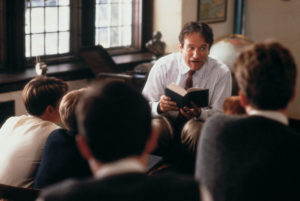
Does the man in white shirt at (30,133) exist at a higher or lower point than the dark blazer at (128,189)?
lower

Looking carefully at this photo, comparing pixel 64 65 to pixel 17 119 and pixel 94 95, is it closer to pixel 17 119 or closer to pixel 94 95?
pixel 17 119

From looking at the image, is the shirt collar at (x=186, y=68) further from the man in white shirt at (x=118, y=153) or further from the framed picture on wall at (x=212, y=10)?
the man in white shirt at (x=118, y=153)

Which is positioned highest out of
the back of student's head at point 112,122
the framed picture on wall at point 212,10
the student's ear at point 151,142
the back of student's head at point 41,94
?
the framed picture on wall at point 212,10

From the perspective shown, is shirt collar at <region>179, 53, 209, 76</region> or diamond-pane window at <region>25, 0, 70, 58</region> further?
diamond-pane window at <region>25, 0, 70, 58</region>

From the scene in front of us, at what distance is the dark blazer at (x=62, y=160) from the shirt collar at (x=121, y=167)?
107 centimetres

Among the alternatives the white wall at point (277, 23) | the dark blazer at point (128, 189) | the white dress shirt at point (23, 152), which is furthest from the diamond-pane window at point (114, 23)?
the dark blazer at point (128, 189)

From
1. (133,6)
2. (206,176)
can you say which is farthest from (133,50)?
(206,176)

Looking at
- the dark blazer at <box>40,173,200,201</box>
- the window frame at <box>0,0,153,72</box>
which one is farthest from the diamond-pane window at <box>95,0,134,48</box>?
the dark blazer at <box>40,173,200,201</box>

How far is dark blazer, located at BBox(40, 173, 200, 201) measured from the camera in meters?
1.11

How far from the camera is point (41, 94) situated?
260 cm

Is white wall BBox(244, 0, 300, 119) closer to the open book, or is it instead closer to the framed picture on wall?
the framed picture on wall

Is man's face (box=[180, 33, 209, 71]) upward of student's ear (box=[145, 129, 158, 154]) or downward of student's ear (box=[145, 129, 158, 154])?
upward

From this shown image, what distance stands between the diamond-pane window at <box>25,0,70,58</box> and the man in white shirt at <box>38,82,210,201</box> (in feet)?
12.0

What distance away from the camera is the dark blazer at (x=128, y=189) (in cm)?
111
